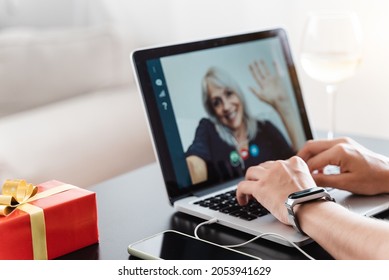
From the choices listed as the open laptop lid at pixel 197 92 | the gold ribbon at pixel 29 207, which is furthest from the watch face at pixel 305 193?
the gold ribbon at pixel 29 207

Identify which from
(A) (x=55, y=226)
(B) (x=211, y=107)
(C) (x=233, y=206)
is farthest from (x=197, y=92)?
(A) (x=55, y=226)

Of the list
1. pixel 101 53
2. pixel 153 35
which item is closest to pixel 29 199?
pixel 101 53

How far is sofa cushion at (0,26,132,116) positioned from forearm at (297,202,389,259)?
1.54m

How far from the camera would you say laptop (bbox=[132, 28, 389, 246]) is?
1078 mm

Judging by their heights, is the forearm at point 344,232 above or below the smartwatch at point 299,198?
below

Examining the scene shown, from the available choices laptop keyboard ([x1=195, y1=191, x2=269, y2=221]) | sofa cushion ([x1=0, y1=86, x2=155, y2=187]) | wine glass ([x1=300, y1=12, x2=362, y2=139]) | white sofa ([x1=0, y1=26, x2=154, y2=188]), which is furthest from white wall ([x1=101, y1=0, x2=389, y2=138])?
laptop keyboard ([x1=195, y1=191, x2=269, y2=221])

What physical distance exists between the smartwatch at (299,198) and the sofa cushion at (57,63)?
151cm

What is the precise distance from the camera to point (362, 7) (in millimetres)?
2322

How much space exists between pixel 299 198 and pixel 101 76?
5.48ft

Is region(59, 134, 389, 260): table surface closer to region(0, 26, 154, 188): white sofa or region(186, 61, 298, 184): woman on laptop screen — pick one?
region(186, 61, 298, 184): woman on laptop screen

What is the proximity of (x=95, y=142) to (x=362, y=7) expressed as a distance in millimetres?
1035

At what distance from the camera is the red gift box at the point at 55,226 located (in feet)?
2.68

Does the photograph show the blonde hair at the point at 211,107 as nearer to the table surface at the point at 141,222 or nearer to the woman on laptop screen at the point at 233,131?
the woman on laptop screen at the point at 233,131

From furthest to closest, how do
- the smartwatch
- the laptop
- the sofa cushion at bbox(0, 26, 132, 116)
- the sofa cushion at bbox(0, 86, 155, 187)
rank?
the sofa cushion at bbox(0, 26, 132, 116) → the sofa cushion at bbox(0, 86, 155, 187) → the laptop → the smartwatch
